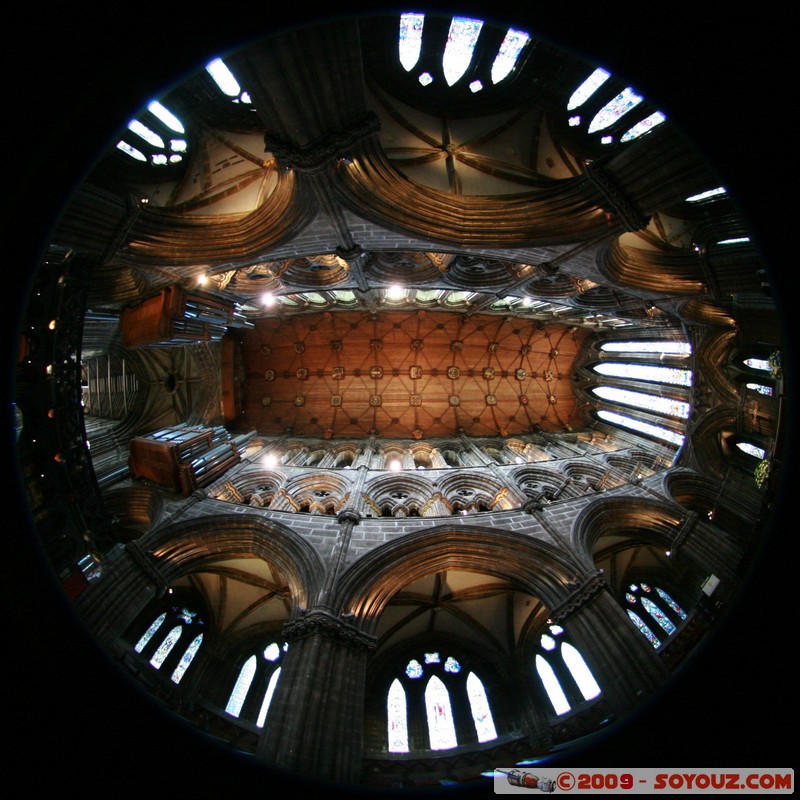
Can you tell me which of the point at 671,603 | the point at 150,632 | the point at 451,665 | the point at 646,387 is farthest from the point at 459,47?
the point at 150,632

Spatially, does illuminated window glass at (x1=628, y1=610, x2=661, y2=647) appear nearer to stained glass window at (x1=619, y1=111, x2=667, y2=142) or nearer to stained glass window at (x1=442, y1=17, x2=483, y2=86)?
stained glass window at (x1=619, y1=111, x2=667, y2=142)

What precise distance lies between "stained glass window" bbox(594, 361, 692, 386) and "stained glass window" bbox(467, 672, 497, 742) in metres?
10.4

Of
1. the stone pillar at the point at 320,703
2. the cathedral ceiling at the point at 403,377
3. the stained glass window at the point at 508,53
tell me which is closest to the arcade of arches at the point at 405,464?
the stone pillar at the point at 320,703

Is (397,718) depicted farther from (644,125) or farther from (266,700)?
(644,125)

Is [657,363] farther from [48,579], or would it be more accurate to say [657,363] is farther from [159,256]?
[48,579]

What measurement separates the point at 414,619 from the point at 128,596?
6.96m

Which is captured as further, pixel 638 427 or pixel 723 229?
pixel 638 427

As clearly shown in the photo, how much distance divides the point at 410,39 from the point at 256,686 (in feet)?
48.7

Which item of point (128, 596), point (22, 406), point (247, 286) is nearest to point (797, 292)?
point (22, 406)

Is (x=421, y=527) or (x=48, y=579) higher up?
(x=48, y=579)

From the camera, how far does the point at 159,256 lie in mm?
7191

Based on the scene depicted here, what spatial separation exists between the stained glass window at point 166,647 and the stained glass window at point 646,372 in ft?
51.8

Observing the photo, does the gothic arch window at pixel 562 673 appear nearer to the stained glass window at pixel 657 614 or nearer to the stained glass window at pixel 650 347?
the stained glass window at pixel 657 614

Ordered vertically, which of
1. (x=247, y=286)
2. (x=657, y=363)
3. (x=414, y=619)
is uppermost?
(x=247, y=286)
